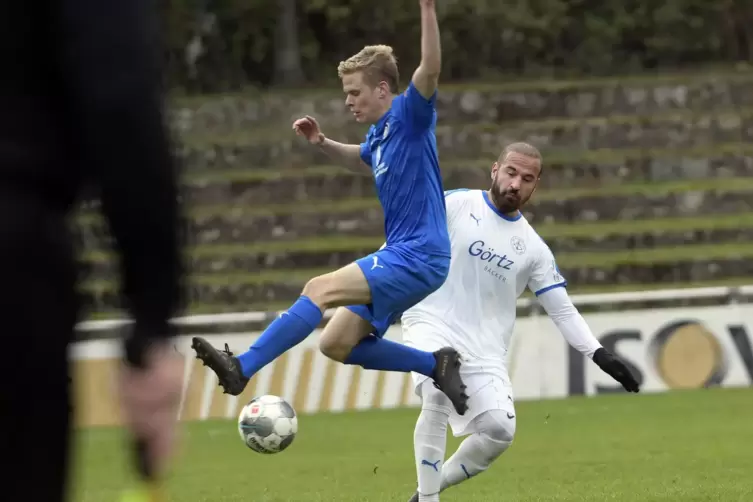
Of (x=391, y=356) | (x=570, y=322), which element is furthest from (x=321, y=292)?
(x=570, y=322)

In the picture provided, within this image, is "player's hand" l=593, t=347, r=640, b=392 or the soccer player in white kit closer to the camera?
"player's hand" l=593, t=347, r=640, b=392

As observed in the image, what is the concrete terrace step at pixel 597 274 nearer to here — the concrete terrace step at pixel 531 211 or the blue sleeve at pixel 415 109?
the concrete terrace step at pixel 531 211

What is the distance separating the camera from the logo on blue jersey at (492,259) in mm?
7516

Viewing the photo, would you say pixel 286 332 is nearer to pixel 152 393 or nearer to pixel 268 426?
pixel 268 426

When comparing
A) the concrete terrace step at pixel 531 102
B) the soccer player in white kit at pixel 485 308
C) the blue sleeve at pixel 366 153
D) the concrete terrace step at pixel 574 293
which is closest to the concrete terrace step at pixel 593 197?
the concrete terrace step at pixel 531 102

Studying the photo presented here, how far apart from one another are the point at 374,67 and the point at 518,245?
134 centimetres

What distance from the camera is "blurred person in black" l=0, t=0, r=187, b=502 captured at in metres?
1.82

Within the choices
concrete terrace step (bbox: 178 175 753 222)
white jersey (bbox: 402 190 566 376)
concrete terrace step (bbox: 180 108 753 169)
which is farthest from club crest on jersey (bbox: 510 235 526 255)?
concrete terrace step (bbox: 180 108 753 169)

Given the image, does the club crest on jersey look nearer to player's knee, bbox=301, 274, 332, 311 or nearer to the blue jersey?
the blue jersey

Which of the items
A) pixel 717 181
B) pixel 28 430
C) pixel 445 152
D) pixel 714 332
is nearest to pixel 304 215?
pixel 445 152

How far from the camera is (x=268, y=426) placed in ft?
24.3

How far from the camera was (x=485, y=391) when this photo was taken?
729 cm

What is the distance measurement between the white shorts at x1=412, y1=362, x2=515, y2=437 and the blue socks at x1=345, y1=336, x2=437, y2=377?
289 millimetres

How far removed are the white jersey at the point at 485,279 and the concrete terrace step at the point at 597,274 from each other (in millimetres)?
15681
